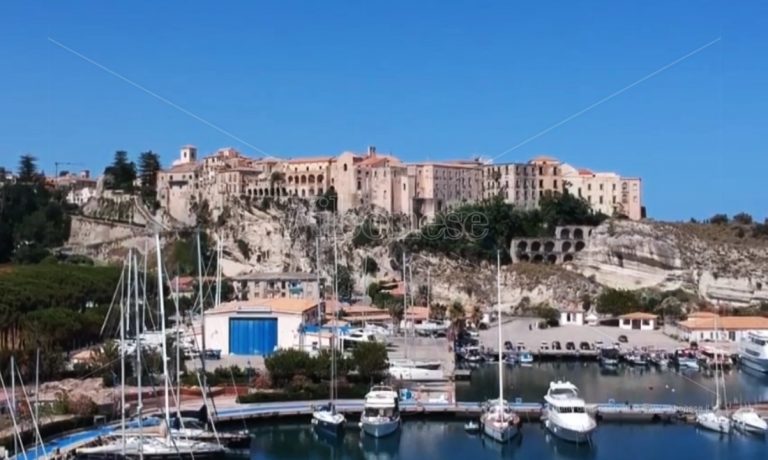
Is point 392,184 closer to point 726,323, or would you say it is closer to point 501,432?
point 726,323

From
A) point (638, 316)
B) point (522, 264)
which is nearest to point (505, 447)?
point (638, 316)

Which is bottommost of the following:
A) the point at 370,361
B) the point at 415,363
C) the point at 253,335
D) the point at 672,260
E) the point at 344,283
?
the point at 415,363

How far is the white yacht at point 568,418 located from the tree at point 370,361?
235 inches

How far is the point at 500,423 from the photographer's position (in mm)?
24859

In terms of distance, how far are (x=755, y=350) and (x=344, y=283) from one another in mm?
23163

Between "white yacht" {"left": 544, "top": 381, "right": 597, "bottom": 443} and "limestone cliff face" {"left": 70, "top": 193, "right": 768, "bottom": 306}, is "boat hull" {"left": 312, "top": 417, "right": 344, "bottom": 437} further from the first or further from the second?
"limestone cliff face" {"left": 70, "top": 193, "right": 768, "bottom": 306}

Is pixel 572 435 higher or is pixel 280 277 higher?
pixel 280 277

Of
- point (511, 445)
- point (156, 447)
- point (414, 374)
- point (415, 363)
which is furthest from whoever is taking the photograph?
point (415, 363)

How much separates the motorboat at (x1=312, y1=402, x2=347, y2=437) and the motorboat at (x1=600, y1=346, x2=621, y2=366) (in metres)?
16.1

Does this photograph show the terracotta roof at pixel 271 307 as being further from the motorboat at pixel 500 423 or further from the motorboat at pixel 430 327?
the motorboat at pixel 500 423

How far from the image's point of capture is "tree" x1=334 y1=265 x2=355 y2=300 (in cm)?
5284

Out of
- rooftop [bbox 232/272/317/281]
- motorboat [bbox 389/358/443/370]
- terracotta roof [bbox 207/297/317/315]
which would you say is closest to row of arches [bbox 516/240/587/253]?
rooftop [bbox 232/272/317/281]

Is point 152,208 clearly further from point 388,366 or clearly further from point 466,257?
point 388,366

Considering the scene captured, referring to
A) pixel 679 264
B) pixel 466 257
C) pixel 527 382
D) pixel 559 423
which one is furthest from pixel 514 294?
pixel 559 423
